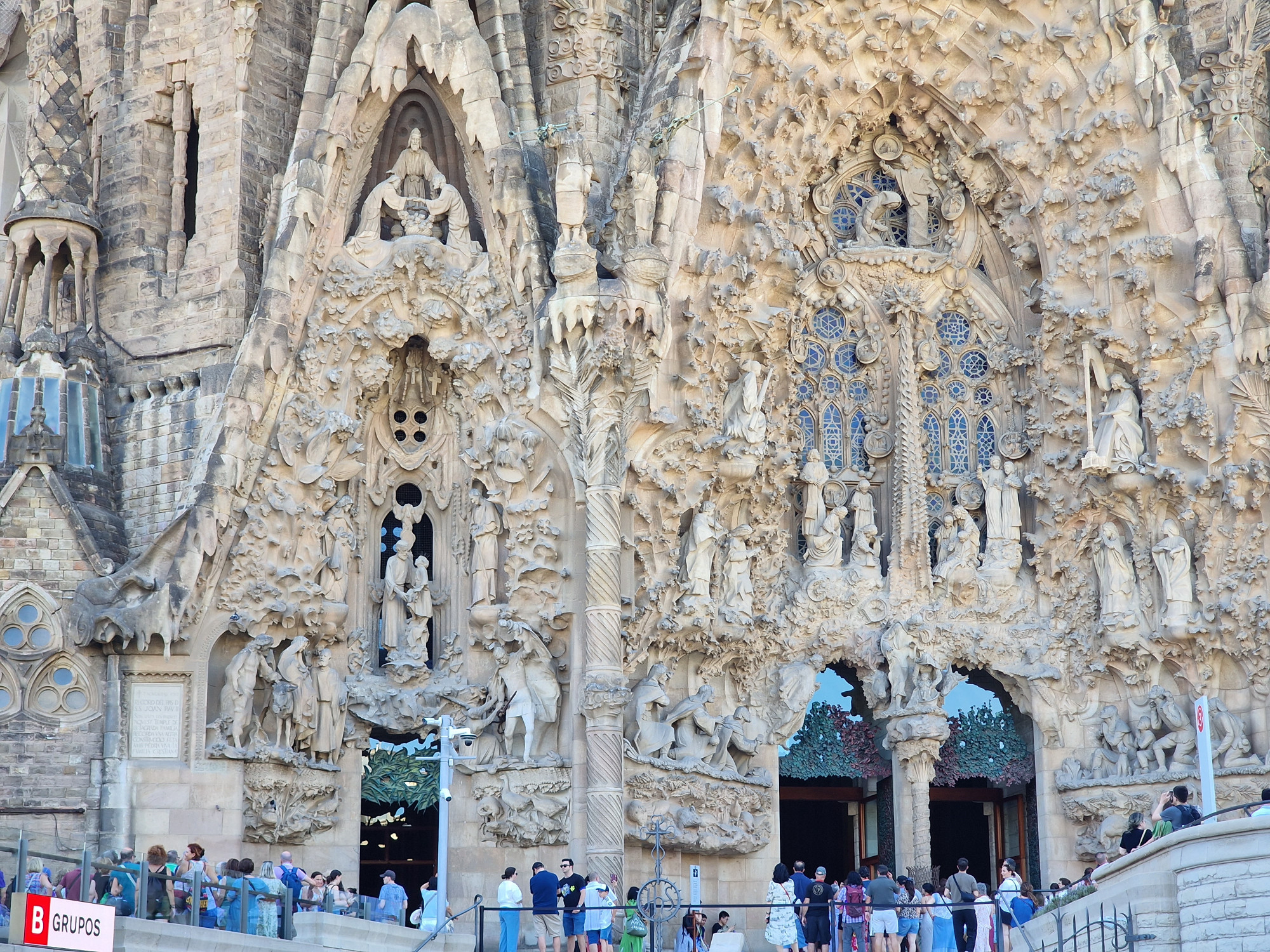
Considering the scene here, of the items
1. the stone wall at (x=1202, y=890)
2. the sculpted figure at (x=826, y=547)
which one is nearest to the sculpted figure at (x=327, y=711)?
the sculpted figure at (x=826, y=547)

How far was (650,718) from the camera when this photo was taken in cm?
2092

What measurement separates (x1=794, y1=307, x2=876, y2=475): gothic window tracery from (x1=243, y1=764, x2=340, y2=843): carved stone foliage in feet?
23.7

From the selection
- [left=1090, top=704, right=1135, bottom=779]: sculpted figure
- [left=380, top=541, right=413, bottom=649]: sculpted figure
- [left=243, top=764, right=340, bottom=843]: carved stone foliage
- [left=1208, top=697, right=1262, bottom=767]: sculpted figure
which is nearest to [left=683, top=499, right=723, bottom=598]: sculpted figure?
[left=380, top=541, right=413, bottom=649]: sculpted figure

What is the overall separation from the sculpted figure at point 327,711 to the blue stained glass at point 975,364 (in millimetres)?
8965

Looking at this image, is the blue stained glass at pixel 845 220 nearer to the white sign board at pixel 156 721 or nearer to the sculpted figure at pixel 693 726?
the sculpted figure at pixel 693 726

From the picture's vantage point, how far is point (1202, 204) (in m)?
22.0

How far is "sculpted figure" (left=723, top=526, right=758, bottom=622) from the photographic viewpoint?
21.6 m

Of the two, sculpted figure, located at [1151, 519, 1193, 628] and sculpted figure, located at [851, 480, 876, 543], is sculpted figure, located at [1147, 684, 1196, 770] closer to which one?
sculpted figure, located at [1151, 519, 1193, 628]

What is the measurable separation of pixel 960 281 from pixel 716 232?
153 inches

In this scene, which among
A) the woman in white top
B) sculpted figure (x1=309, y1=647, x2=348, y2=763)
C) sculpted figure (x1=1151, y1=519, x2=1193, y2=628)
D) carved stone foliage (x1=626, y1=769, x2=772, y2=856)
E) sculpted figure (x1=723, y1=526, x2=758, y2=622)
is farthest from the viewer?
sculpted figure (x1=1151, y1=519, x2=1193, y2=628)

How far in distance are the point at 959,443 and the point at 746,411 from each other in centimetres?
356

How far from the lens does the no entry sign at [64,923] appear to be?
43.0 ft

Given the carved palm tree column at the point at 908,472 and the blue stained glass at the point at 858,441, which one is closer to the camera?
the carved palm tree column at the point at 908,472

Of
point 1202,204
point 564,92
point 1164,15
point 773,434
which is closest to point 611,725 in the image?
point 773,434
